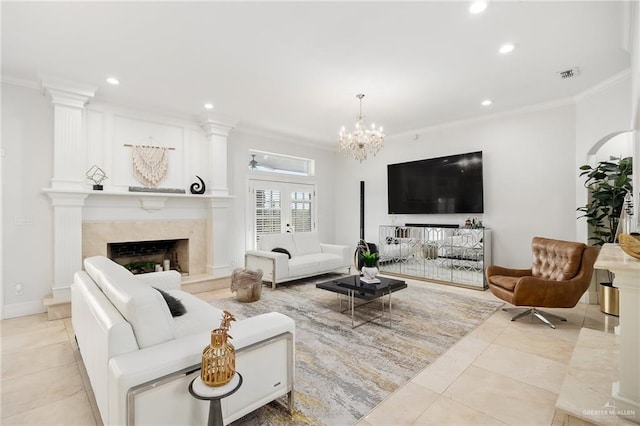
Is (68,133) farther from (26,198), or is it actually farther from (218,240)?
(218,240)

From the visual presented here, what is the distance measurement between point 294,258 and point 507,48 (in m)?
4.41

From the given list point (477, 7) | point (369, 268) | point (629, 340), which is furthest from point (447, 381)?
point (477, 7)

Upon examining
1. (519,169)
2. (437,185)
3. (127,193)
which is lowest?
(127,193)

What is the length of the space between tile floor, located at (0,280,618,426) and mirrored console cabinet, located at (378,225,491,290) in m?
1.86

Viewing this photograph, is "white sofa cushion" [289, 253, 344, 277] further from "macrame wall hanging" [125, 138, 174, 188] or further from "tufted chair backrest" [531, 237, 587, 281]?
"tufted chair backrest" [531, 237, 587, 281]

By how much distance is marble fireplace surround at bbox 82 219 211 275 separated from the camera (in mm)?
4492

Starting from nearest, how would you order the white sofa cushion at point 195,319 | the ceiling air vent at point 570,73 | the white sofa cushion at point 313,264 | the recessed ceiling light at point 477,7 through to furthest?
the white sofa cushion at point 195,319 < the recessed ceiling light at point 477,7 < the ceiling air vent at point 570,73 < the white sofa cushion at point 313,264

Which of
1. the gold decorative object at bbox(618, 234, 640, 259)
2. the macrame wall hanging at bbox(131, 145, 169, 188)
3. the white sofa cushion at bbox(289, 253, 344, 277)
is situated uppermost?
the macrame wall hanging at bbox(131, 145, 169, 188)

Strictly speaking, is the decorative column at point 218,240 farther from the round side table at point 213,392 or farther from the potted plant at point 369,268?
the round side table at point 213,392

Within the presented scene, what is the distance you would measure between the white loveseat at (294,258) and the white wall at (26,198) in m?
2.90

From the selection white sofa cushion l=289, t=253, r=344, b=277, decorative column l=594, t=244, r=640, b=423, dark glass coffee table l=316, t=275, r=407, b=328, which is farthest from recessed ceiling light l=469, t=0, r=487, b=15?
white sofa cushion l=289, t=253, r=344, b=277

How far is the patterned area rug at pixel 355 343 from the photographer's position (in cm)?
207

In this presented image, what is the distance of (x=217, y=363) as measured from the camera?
1.47 meters

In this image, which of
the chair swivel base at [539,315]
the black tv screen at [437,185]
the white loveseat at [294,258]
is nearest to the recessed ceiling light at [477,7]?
the chair swivel base at [539,315]
